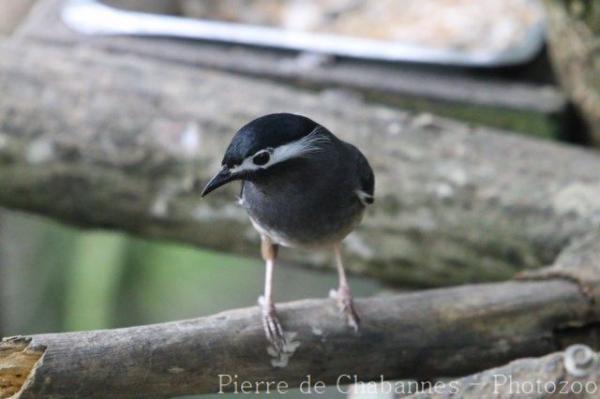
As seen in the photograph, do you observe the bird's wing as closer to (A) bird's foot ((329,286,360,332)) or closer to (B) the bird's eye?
(A) bird's foot ((329,286,360,332))

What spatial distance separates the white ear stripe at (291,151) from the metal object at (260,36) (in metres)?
2.30

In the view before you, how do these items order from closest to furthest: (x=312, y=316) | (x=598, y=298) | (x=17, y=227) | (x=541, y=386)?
(x=541, y=386) → (x=312, y=316) → (x=598, y=298) → (x=17, y=227)

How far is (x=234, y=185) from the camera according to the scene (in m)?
4.05

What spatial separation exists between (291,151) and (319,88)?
244cm

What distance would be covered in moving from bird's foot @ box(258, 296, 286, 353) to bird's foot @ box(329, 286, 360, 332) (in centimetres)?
23

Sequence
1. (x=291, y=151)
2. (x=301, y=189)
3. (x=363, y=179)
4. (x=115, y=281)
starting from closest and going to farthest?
(x=291, y=151) < (x=301, y=189) < (x=363, y=179) < (x=115, y=281)

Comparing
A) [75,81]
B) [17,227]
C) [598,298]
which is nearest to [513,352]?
[598,298]

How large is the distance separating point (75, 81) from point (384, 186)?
1531 mm

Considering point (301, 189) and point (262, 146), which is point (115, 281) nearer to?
point (301, 189)

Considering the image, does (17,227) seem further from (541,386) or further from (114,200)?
(541,386)

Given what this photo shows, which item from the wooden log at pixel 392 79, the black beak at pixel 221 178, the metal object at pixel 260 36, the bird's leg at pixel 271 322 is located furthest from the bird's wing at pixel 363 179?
the metal object at pixel 260 36

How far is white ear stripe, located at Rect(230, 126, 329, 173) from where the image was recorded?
2.53 meters

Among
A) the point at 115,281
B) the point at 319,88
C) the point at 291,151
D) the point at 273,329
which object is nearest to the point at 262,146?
the point at 291,151

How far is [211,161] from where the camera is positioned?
4.08 m
